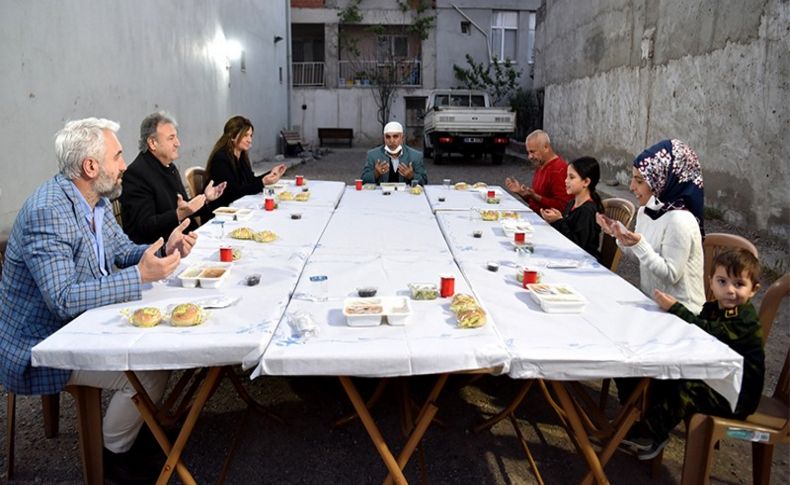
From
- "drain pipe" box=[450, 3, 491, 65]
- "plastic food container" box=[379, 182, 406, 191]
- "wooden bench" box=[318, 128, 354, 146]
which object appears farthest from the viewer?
"drain pipe" box=[450, 3, 491, 65]

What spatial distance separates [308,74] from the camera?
26766 mm

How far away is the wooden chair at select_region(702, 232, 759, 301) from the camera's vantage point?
3.29 metres

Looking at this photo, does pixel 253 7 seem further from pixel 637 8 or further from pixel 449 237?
pixel 449 237

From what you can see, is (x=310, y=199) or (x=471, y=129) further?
(x=471, y=129)

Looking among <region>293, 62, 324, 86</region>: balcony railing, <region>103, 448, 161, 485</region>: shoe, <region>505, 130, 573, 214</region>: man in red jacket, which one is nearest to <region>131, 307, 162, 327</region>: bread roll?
<region>103, 448, 161, 485</region>: shoe

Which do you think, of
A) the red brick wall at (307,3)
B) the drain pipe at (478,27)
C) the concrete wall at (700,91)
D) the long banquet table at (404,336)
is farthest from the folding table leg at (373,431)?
the red brick wall at (307,3)

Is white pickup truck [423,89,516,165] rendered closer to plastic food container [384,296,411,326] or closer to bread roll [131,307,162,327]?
plastic food container [384,296,411,326]

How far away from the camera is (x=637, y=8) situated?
10.8 meters

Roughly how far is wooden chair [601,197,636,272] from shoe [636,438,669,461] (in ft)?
4.34

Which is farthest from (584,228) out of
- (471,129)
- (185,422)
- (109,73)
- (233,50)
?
(471,129)

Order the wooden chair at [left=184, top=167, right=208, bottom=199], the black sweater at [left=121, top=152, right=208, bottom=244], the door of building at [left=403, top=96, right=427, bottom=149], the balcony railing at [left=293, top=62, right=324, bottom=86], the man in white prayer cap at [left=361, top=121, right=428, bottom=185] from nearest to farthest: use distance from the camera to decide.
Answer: the black sweater at [left=121, top=152, right=208, bottom=244] → the wooden chair at [left=184, top=167, right=208, bottom=199] → the man in white prayer cap at [left=361, top=121, right=428, bottom=185] → the door of building at [left=403, top=96, right=427, bottom=149] → the balcony railing at [left=293, top=62, right=324, bottom=86]

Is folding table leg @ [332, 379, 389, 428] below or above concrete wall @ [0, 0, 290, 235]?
below

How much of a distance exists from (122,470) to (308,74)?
25.5 metres

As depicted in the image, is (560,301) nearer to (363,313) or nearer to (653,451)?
(363,313)
